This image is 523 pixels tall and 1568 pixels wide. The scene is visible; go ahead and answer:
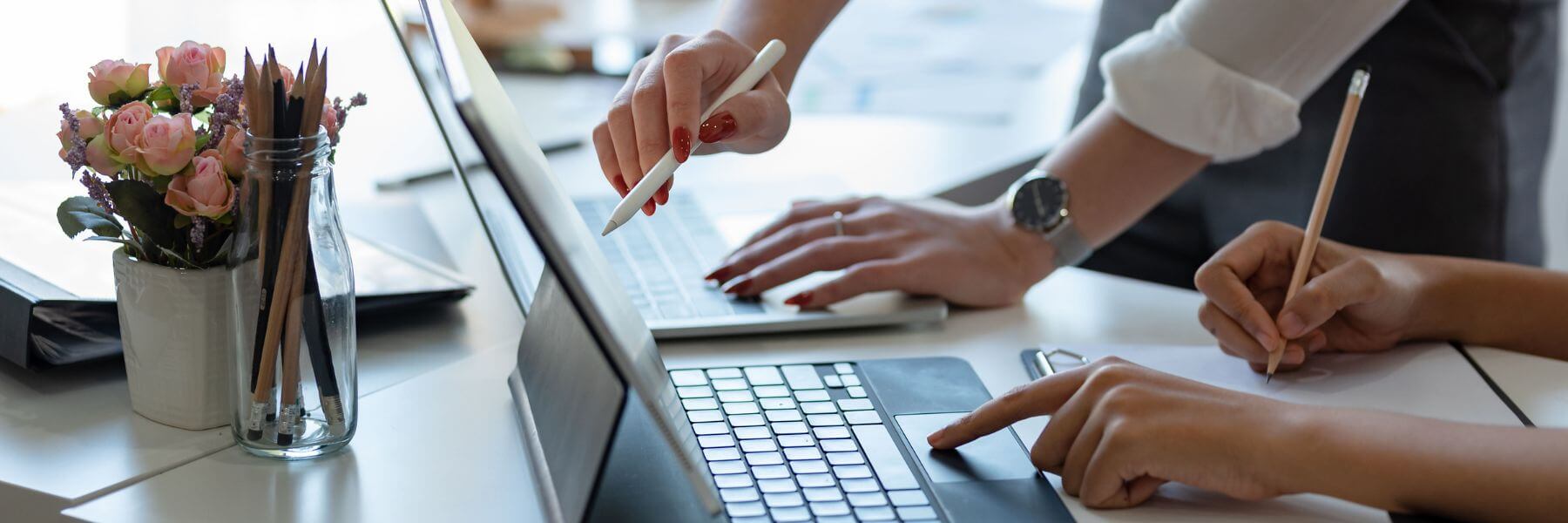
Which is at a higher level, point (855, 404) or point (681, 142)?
point (681, 142)

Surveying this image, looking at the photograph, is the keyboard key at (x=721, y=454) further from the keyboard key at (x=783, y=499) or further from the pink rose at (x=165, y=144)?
the pink rose at (x=165, y=144)

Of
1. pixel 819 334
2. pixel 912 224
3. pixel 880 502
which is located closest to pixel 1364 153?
pixel 912 224

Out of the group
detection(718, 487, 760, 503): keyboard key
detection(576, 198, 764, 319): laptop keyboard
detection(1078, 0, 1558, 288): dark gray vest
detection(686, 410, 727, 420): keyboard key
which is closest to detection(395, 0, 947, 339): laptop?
detection(576, 198, 764, 319): laptop keyboard

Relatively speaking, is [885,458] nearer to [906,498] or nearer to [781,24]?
[906,498]

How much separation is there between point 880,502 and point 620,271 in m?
0.45

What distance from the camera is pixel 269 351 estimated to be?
0.66 m

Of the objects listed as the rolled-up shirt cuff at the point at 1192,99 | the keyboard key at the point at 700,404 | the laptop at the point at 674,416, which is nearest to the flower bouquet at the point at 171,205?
the laptop at the point at 674,416

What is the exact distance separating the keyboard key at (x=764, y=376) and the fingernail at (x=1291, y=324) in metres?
0.33

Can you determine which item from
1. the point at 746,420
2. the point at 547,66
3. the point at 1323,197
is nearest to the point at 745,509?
the point at 746,420

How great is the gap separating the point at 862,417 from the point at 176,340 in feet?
1.28

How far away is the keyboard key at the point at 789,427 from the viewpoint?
0.71m

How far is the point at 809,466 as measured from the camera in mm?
664

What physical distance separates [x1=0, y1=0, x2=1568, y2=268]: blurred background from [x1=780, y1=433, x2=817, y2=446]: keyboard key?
0.56 m

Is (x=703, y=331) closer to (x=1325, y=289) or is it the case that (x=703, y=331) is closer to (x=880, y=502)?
(x=880, y=502)
